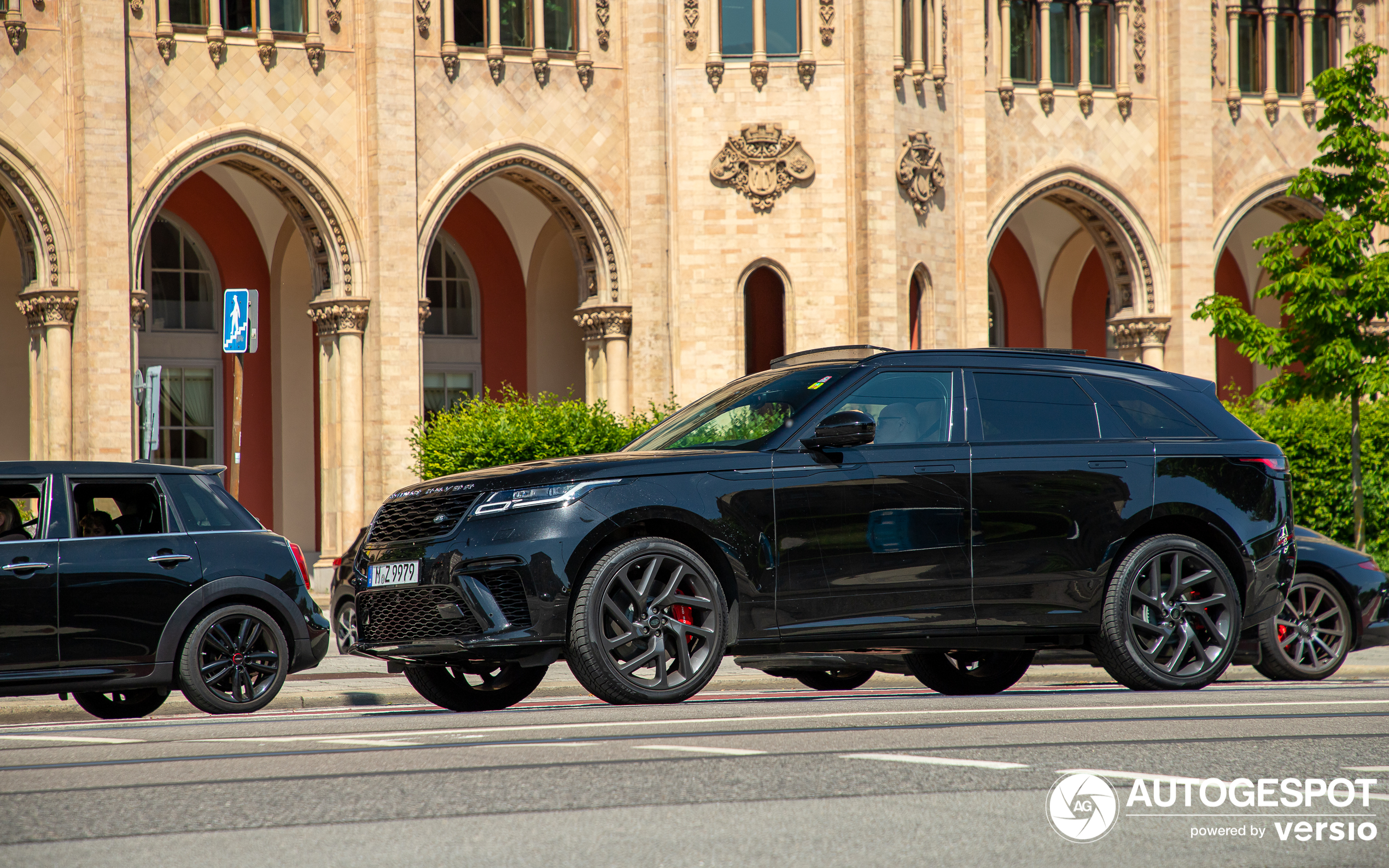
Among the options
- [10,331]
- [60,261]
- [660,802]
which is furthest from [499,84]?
[660,802]

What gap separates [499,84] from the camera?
2605 centimetres

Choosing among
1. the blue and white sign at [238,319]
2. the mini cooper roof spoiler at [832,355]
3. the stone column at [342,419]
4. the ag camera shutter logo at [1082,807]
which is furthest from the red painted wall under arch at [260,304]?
the ag camera shutter logo at [1082,807]

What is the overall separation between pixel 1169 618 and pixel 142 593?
225 inches

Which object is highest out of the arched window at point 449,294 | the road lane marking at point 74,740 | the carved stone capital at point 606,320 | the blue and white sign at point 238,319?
the arched window at point 449,294

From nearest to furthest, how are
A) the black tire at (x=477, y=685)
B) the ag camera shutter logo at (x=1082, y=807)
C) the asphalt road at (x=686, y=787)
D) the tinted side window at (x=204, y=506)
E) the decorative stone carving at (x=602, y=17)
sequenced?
the asphalt road at (x=686, y=787) < the ag camera shutter logo at (x=1082, y=807) < the black tire at (x=477, y=685) < the tinted side window at (x=204, y=506) < the decorative stone carving at (x=602, y=17)

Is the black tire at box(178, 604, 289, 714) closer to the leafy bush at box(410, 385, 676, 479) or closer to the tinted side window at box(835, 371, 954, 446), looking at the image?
the tinted side window at box(835, 371, 954, 446)

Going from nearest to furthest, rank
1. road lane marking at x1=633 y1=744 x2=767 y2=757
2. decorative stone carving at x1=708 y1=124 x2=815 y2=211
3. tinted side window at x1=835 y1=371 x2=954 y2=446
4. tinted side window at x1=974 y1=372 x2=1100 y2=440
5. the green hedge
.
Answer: road lane marking at x1=633 y1=744 x2=767 y2=757 < tinted side window at x1=835 y1=371 x2=954 y2=446 < tinted side window at x1=974 y1=372 x2=1100 y2=440 < the green hedge < decorative stone carving at x1=708 y1=124 x2=815 y2=211

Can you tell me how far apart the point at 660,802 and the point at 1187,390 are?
17.1 ft

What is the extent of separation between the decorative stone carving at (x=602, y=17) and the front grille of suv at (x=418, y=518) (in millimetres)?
19670

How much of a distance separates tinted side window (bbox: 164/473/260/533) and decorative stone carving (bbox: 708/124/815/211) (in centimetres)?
1694

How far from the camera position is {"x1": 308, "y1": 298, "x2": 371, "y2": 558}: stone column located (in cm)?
2547

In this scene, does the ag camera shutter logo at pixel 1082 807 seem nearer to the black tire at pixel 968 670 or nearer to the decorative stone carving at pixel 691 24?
the black tire at pixel 968 670

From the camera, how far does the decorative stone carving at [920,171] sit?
26.6m

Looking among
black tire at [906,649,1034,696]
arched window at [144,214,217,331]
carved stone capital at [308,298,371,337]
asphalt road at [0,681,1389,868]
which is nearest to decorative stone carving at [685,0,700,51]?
carved stone capital at [308,298,371,337]
